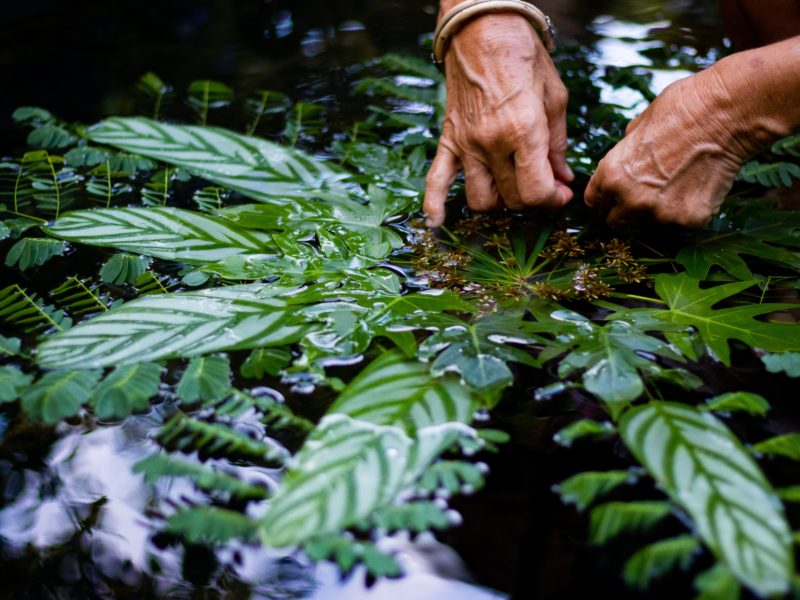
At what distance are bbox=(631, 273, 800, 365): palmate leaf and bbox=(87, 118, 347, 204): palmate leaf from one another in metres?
0.70

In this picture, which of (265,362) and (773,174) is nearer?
(265,362)

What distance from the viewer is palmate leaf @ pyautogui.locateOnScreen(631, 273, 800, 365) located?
0.99 meters

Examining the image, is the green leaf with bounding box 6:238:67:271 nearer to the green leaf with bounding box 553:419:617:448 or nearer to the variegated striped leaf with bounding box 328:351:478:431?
the variegated striped leaf with bounding box 328:351:478:431

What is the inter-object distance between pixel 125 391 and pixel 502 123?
2.42 feet

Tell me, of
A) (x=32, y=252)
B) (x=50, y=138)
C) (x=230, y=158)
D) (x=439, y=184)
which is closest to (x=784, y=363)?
(x=439, y=184)

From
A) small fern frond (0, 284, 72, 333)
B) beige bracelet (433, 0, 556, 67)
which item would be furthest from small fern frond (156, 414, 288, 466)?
beige bracelet (433, 0, 556, 67)

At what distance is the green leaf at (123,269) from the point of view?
119 centimetres

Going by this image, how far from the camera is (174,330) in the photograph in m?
1.01

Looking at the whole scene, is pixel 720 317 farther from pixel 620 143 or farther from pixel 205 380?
Answer: pixel 205 380

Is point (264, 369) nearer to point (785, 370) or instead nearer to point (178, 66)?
point (785, 370)

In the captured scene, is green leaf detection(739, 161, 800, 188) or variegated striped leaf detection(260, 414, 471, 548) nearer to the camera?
variegated striped leaf detection(260, 414, 471, 548)

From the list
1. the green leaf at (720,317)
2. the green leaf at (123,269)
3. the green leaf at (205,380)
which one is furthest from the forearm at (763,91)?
the green leaf at (123,269)

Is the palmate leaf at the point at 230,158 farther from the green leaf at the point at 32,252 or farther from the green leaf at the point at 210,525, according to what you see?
the green leaf at the point at 210,525

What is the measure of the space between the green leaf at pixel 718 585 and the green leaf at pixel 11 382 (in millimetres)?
851
